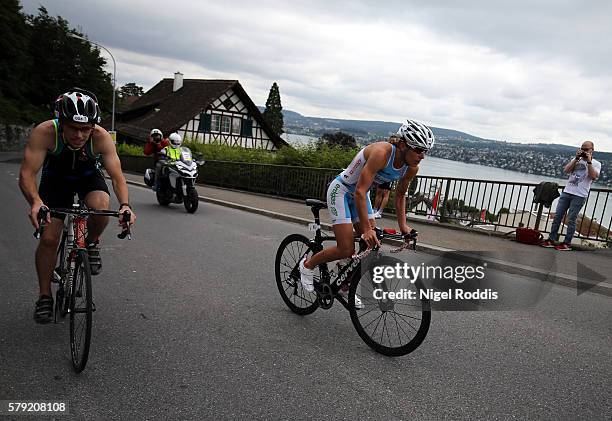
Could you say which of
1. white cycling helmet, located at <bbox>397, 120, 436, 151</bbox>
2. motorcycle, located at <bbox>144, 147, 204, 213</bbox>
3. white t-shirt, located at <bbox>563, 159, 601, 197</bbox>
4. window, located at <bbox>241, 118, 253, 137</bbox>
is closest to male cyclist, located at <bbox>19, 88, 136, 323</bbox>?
white cycling helmet, located at <bbox>397, 120, 436, 151</bbox>

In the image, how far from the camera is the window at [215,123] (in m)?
42.5

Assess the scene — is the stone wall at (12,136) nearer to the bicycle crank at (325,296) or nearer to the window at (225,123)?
the window at (225,123)

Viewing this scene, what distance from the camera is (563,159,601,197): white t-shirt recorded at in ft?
29.0

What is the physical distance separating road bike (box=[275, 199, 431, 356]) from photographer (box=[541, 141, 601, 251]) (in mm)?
6186

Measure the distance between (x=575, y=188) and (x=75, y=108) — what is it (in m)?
8.61

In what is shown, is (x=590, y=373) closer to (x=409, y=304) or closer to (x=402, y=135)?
(x=409, y=304)

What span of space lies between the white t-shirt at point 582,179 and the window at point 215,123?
120 ft

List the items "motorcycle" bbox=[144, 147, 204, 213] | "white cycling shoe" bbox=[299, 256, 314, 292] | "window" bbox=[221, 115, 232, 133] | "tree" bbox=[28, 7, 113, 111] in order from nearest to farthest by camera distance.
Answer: "white cycling shoe" bbox=[299, 256, 314, 292] → "motorcycle" bbox=[144, 147, 204, 213] → "window" bbox=[221, 115, 232, 133] → "tree" bbox=[28, 7, 113, 111]

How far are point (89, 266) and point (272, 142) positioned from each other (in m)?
43.5

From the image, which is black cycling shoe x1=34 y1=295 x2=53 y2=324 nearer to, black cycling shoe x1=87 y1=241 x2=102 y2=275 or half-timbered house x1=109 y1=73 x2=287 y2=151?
black cycling shoe x1=87 y1=241 x2=102 y2=275

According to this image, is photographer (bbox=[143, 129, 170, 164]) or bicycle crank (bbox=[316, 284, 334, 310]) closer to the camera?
bicycle crank (bbox=[316, 284, 334, 310])

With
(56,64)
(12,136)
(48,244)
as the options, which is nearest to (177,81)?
(12,136)

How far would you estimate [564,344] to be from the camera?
14.5ft

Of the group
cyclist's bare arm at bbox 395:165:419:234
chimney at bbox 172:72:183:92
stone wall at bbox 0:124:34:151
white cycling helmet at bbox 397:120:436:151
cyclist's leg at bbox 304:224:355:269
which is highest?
chimney at bbox 172:72:183:92
